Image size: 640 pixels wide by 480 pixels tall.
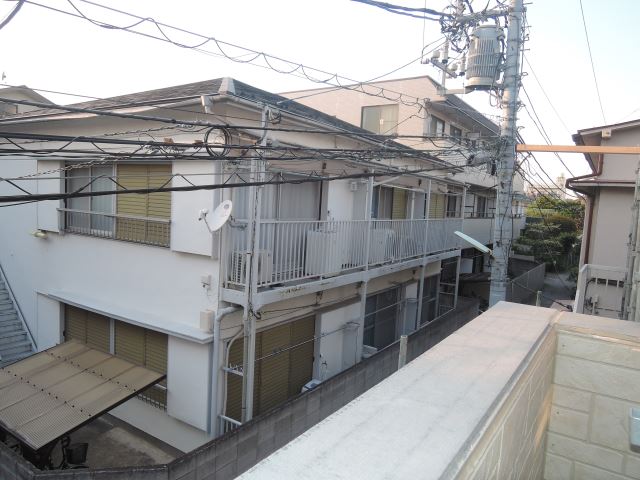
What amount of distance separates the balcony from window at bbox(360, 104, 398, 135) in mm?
8065

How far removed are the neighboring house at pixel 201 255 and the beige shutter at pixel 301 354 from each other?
0.12 ft

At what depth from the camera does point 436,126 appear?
1858 cm

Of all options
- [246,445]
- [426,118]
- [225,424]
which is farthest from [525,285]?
[246,445]

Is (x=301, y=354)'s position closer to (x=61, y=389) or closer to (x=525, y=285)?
(x=61, y=389)

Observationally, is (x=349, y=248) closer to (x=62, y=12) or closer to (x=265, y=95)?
(x=265, y=95)

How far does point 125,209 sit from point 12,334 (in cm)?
451

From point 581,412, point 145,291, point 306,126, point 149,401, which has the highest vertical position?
point 306,126

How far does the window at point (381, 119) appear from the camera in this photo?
18594 millimetres

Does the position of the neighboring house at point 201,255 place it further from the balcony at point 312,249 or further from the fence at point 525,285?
the fence at point 525,285

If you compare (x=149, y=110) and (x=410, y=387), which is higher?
(x=149, y=110)

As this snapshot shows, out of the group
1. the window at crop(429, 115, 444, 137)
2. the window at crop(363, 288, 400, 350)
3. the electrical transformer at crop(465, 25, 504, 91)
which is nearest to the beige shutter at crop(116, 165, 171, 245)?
the window at crop(363, 288, 400, 350)

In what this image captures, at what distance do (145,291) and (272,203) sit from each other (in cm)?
274

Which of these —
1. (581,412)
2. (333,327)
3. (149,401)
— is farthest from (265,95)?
(581,412)

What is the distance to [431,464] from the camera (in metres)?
1.10
